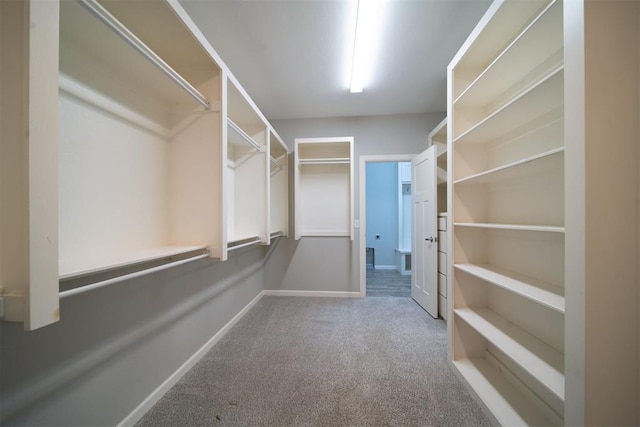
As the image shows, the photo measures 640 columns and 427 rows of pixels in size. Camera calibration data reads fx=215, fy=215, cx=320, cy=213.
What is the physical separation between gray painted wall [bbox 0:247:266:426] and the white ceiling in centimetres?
191

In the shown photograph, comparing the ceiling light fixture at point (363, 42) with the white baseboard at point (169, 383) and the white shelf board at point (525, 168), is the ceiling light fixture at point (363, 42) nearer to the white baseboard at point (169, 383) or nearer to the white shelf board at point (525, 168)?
the white shelf board at point (525, 168)

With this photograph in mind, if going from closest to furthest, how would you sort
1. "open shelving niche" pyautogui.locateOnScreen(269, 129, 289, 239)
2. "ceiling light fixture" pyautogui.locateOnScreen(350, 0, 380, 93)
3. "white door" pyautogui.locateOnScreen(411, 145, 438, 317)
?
"ceiling light fixture" pyautogui.locateOnScreen(350, 0, 380, 93) → "white door" pyautogui.locateOnScreen(411, 145, 438, 317) → "open shelving niche" pyautogui.locateOnScreen(269, 129, 289, 239)

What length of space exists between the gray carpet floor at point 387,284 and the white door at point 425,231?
41 cm

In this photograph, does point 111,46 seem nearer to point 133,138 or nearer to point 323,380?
point 133,138

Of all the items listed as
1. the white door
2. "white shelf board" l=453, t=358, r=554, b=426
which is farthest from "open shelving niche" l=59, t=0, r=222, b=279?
the white door

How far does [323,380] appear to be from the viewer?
61.4 inches

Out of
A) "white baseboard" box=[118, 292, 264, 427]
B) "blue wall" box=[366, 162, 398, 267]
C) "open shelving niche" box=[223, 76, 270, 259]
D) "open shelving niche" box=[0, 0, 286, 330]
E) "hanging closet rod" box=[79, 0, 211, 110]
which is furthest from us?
"blue wall" box=[366, 162, 398, 267]

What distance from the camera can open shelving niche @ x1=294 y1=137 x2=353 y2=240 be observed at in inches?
128

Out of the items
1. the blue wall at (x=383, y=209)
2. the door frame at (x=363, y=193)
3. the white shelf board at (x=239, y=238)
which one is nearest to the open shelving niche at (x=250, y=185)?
the white shelf board at (x=239, y=238)

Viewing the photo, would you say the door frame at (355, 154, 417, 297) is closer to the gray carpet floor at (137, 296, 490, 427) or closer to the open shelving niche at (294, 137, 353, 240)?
the open shelving niche at (294, 137, 353, 240)

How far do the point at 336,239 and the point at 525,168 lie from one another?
2361 mm

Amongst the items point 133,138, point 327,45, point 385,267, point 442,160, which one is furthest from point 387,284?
point 133,138

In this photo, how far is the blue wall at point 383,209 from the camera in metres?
5.16

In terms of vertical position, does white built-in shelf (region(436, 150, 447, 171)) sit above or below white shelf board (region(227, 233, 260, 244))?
above
